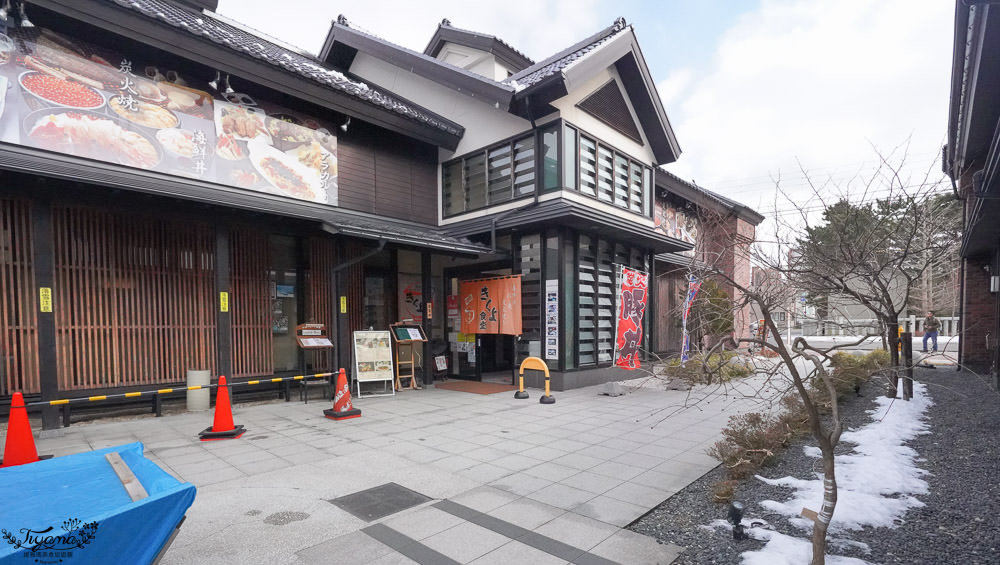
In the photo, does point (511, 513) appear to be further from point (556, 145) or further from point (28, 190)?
point (556, 145)

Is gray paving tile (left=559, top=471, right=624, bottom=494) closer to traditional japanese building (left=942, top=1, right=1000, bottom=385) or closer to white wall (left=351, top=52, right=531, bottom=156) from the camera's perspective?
traditional japanese building (left=942, top=1, right=1000, bottom=385)

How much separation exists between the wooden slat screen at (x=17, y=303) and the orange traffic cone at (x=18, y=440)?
2585 millimetres

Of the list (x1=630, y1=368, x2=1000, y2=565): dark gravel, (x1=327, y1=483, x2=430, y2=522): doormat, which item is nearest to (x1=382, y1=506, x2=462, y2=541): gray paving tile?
(x1=327, y1=483, x2=430, y2=522): doormat

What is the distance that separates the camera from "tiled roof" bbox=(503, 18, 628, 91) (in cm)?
1036

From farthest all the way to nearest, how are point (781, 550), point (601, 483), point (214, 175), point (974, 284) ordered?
point (974, 284) < point (214, 175) < point (601, 483) < point (781, 550)

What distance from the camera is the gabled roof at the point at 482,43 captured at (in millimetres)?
13883

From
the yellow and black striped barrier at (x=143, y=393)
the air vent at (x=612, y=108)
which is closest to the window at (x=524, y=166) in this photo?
the air vent at (x=612, y=108)

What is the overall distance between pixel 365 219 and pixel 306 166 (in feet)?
5.53

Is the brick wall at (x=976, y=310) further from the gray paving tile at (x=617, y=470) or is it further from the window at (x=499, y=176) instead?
the gray paving tile at (x=617, y=470)

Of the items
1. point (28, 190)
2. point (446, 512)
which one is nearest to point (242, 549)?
point (446, 512)

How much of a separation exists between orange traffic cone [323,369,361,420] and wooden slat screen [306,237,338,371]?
9.21 ft

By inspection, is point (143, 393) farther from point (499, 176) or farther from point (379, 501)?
point (499, 176)

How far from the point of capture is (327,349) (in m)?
10.8

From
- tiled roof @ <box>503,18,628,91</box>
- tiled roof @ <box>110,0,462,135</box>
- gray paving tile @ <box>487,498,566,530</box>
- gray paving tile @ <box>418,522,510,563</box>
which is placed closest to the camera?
gray paving tile @ <box>418,522,510,563</box>
